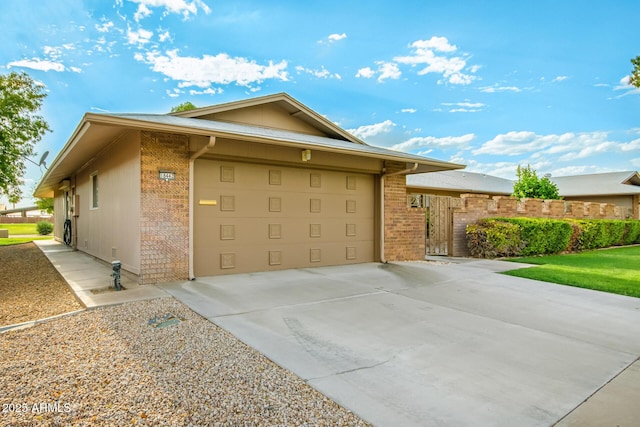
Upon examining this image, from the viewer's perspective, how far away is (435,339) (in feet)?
12.4

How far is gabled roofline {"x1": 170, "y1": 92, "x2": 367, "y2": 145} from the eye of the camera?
779 centimetres

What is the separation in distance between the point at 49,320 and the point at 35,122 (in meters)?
15.3

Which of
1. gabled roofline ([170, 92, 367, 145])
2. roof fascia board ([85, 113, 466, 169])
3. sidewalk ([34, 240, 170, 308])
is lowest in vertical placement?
sidewalk ([34, 240, 170, 308])

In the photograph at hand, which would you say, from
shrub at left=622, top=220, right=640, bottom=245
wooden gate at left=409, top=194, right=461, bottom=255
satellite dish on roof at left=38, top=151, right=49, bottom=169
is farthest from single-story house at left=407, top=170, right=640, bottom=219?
satellite dish on roof at left=38, top=151, right=49, bottom=169

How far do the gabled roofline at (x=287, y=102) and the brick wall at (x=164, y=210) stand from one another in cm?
159

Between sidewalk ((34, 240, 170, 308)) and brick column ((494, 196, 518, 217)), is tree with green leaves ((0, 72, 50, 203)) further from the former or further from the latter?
brick column ((494, 196, 518, 217))

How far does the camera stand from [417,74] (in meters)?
15.5

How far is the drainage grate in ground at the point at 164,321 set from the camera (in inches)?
160

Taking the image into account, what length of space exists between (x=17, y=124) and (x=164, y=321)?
52.2 ft

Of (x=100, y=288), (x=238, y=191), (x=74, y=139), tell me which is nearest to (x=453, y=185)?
(x=238, y=191)

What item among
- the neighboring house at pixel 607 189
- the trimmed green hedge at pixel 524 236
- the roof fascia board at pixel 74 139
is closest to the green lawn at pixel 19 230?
the roof fascia board at pixel 74 139

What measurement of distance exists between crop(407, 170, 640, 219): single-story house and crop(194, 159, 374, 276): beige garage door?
30.0 ft

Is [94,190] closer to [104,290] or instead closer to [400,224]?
[104,290]

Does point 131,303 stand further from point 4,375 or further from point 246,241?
point 246,241
